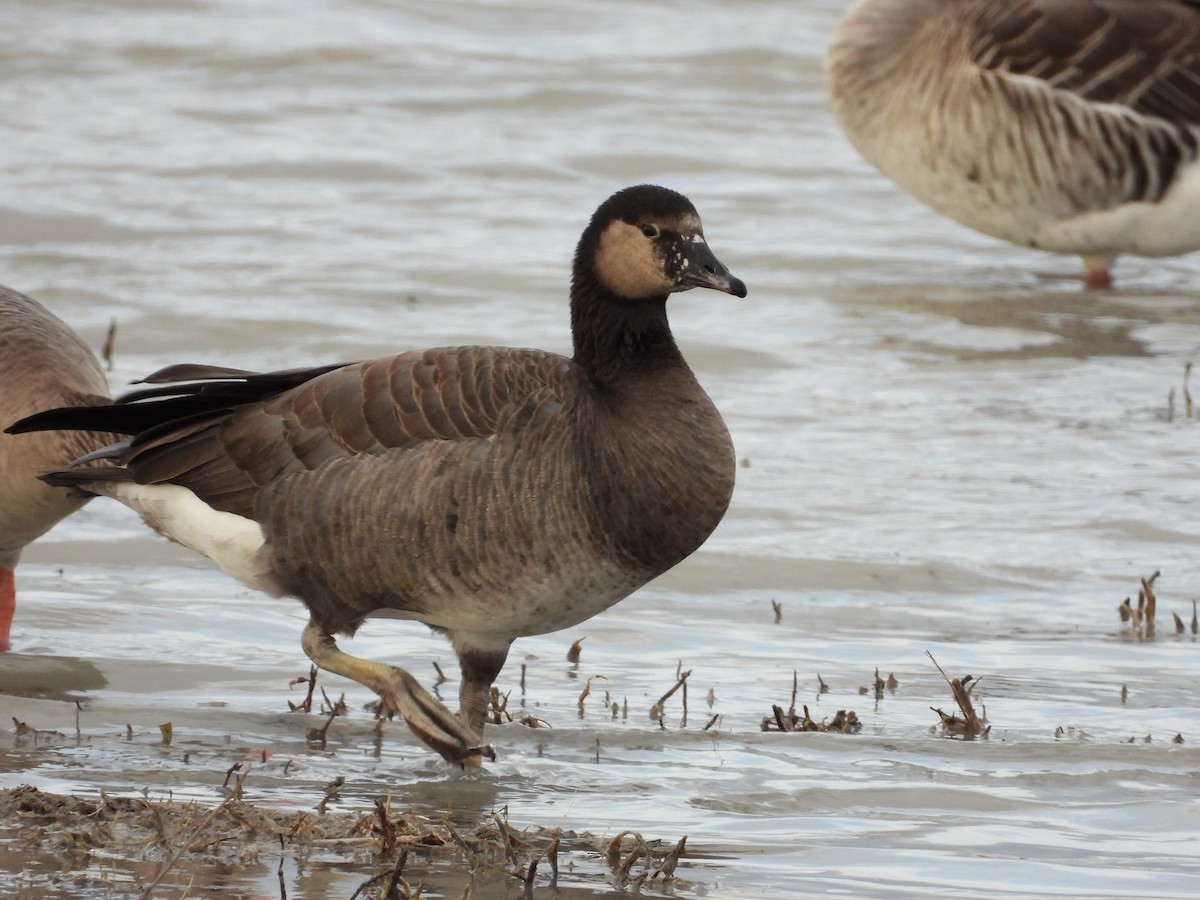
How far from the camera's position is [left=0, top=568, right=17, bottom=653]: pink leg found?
6.73 metres

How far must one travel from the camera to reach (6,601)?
22.2 feet

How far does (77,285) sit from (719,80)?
8882 mm

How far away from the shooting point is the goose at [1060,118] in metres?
12.4

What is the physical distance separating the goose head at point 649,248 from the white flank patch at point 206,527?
4.51ft

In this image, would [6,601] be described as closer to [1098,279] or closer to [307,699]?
[307,699]

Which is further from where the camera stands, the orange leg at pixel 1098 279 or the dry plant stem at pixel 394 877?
the orange leg at pixel 1098 279

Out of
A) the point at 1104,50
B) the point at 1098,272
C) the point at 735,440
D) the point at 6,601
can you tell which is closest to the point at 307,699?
the point at 6,601

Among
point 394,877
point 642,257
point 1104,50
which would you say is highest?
point 1104,50

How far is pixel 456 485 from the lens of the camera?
18.5 feet

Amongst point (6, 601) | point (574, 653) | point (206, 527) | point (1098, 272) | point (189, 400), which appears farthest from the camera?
point (1098, 272)

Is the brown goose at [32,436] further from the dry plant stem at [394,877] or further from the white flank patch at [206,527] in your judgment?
the dry plant stem at [394,877]

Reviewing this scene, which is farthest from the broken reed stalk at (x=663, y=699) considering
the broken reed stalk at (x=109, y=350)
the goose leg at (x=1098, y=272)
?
the goose leg at (x=1098, y=272)

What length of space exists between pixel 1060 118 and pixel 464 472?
25.9 feet

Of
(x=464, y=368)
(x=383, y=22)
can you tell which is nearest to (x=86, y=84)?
(x=383, y=22)
